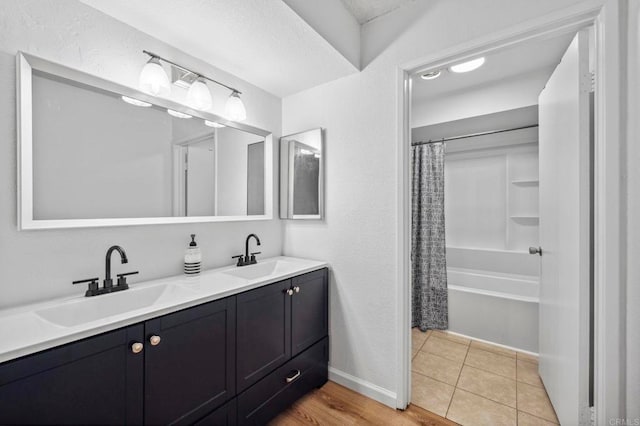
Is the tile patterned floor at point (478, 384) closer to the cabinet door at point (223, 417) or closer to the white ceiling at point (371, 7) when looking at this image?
the cabinet door at point (223, 417)

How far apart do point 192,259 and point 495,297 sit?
2476 millimetres

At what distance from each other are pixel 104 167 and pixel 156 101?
0.45m

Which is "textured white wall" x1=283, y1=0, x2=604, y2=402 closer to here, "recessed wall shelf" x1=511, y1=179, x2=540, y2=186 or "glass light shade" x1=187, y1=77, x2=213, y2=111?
"glass light shade" x1=187, y1=77, x2=213, y2=111

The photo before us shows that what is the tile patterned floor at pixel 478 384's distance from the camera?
5.27 feet

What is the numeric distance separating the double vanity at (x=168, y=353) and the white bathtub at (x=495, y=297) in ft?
5.24

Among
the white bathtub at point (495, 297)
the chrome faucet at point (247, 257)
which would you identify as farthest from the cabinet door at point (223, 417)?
the white bathtub at point (495, 297)

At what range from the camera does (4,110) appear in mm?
1051

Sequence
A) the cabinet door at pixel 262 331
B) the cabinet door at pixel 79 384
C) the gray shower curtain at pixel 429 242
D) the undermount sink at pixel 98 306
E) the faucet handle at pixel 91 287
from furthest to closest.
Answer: the gray shower curtain at pixel 429 242
the cabinet door at pixel 262 331
the faucet handle at pixel 91 287
the undermount sink at pixel 98 306
the cabinet door at pixel 79 384

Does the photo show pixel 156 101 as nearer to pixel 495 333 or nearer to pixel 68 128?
pixel 68 128

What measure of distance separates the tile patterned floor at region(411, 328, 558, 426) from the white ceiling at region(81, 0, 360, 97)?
7.33ft

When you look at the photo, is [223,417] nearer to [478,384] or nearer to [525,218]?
[478,384]

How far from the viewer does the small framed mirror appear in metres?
2.02

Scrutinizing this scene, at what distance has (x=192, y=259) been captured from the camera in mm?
1575

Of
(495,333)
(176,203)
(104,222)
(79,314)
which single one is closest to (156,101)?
(176,203)
